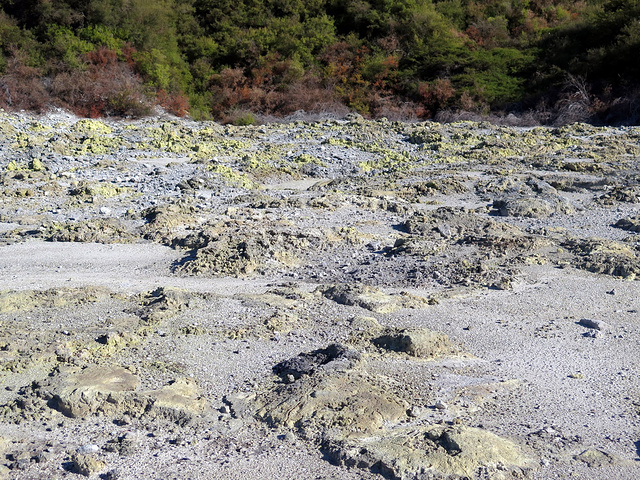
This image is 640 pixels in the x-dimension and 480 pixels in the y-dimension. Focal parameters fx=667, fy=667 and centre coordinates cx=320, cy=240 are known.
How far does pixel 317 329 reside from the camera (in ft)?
15.2

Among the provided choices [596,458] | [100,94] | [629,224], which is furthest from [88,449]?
[100,94]

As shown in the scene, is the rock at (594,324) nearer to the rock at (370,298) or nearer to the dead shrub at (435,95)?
the rock at (370,298)

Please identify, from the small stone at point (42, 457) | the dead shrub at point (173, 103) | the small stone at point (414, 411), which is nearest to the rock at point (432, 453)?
the small stone at point (414, 411)

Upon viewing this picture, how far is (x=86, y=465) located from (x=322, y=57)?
22.4 m

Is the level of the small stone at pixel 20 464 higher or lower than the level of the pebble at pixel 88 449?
lower

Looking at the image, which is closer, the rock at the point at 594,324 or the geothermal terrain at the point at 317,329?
the geothermal terrain at the point at 317,329

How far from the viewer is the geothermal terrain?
317 cm

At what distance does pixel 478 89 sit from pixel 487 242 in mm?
15519

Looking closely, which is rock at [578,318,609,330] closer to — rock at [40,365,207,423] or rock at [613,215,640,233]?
rock at [40,365,207,423]

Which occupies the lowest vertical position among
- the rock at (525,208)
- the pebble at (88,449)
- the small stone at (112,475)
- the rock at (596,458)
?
the rock at (525,208)

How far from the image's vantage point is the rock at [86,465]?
297 centimetres

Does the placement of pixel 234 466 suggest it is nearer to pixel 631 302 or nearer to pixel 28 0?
pixel 631 302

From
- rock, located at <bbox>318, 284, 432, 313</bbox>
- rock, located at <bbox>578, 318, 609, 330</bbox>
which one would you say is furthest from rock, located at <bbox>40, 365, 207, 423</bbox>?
rock, located at <bbox>578, 318, 609, 330</bbox>

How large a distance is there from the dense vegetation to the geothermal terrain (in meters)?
9.79
